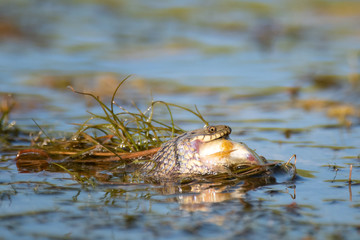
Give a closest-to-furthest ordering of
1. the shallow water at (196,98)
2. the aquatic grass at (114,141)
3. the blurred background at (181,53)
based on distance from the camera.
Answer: the shallow water at (196,98), the aquatic grass at (114,141), the blurred background at (181,53)

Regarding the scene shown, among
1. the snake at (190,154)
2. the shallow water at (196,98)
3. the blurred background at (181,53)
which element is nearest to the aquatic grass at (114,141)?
the shallow water at (196,98)

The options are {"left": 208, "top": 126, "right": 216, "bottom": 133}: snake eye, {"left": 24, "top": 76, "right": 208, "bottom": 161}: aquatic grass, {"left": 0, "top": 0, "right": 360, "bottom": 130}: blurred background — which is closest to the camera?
{"left": 208, "top": 126, "right": 216, "bottom": 133}: snake eye

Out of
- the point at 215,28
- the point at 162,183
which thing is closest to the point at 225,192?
the point at 162,183

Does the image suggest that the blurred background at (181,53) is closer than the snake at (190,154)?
No

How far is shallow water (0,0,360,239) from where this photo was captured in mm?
3541

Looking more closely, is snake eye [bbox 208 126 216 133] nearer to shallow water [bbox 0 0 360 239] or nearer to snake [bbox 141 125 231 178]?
snake [bbox 141 125 231 178]

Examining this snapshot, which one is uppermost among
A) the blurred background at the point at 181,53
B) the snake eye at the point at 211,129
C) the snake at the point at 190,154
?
the blurred background at the point at 181,53

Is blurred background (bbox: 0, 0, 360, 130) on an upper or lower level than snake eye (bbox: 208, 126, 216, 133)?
upper

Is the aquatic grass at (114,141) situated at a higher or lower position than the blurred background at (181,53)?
lower

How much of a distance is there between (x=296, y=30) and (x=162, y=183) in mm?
11280

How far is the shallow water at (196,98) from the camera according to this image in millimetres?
3541

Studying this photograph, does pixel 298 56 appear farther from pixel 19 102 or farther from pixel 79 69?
pixel 19 102

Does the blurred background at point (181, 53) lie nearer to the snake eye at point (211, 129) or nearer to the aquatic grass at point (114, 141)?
the aquatic grass at point (114, 141)

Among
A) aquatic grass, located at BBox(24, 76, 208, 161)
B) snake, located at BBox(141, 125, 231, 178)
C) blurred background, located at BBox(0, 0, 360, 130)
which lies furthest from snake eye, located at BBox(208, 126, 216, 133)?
blurred background, located at BBox(0, 0, 360, 130)
